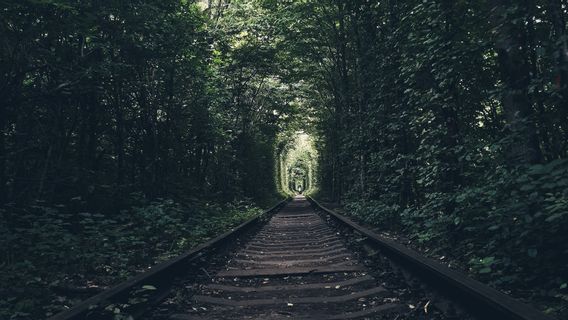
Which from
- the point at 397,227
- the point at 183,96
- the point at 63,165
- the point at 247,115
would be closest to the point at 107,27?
the point at 63,165

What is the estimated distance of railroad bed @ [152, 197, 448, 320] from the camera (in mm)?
3516

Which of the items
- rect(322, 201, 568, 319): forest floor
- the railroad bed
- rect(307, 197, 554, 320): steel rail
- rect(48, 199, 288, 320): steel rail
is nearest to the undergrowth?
rect(322, 201, 568, 319): forest floor

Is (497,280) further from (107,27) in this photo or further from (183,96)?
(183,96)

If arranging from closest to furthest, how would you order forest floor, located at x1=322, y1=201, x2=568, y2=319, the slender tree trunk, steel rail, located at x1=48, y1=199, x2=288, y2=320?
1. steel rail, located at x1=48, y1=199, x2=288, y2=320
2. forest floor, located at x1=322, y1=201, x2=568, y2=319
3. the slender tree trunk

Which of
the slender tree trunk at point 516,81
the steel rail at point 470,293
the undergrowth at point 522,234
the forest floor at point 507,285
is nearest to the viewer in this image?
the steel rail at point 470,293

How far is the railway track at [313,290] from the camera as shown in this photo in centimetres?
304

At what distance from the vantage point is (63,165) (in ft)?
21.6

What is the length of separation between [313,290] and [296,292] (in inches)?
6.9

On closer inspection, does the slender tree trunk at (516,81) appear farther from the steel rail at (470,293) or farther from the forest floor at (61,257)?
the forest floor at (61,257)

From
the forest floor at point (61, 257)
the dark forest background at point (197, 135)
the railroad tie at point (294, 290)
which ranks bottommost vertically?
the railroad tie at point (294, 290)

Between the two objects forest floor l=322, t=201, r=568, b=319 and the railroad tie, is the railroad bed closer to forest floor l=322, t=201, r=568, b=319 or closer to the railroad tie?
the railroad tie

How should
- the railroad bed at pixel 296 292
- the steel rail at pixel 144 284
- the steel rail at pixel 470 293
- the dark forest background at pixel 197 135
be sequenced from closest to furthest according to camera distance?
the steel rail at pixel 470 293, the steel rail at pixel 144 284, the railroad bed at pixel 296 292, the dark forest background at pixel 197 135

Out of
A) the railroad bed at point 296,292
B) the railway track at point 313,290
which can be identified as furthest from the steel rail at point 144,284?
the railroad bed at point 296,292

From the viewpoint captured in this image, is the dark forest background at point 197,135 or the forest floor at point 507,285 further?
the dark forest background at point 197,135
